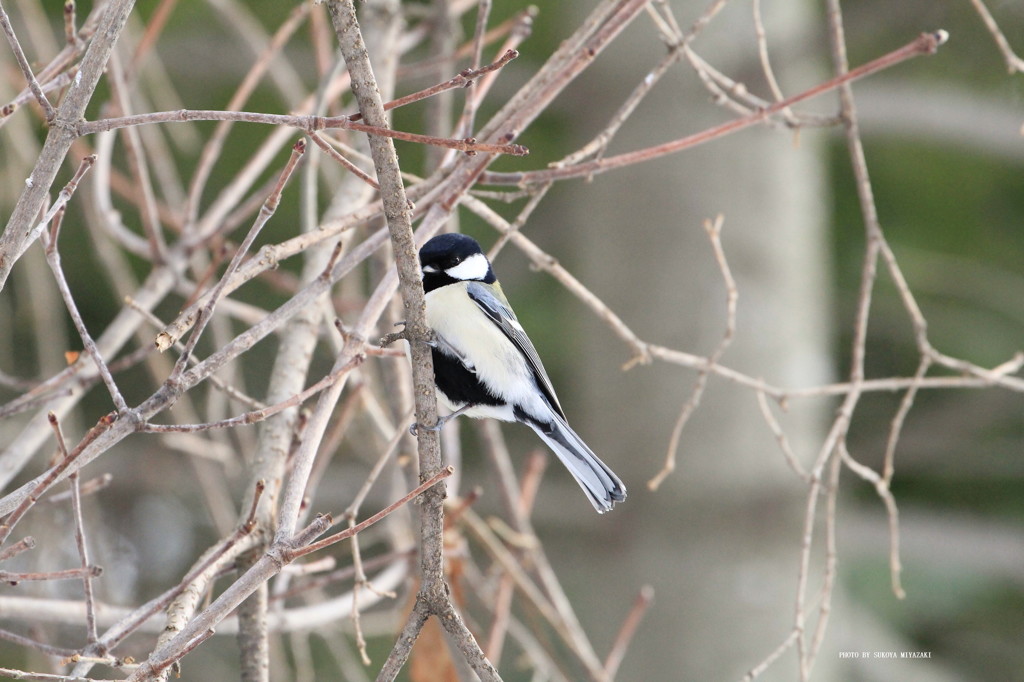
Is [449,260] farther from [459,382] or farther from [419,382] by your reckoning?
[419,382]

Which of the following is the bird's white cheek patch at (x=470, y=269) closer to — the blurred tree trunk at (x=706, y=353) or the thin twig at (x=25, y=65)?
the thin twig at (x=25, y=65)

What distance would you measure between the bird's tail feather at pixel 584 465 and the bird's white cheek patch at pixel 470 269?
1.40 ft

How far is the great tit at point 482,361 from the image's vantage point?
2.29 meters

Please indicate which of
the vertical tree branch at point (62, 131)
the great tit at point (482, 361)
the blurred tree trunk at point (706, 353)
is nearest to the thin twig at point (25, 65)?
the vertical tree branch at point (62, 131)

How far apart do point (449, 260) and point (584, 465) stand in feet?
2.02

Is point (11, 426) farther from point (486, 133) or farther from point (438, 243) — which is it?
point (486, 133)

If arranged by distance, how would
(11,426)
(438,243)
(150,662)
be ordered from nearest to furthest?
(150,662), (438,243), (11,426)

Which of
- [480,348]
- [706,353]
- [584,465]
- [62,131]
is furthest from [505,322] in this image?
[706,353]

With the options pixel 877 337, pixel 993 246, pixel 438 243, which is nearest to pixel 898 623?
pixel 877 337

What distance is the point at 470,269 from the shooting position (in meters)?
→ 2.47

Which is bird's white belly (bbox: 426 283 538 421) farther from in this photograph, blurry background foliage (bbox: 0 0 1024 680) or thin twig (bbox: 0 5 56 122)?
blurry background foliage (bbox: 0 0 1024 680)

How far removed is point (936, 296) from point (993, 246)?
2.15ft

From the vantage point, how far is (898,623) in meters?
5.62

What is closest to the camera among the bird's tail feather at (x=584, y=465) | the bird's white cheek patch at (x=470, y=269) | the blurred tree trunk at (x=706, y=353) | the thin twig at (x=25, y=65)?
the thin twig at (x=25, y=65)
